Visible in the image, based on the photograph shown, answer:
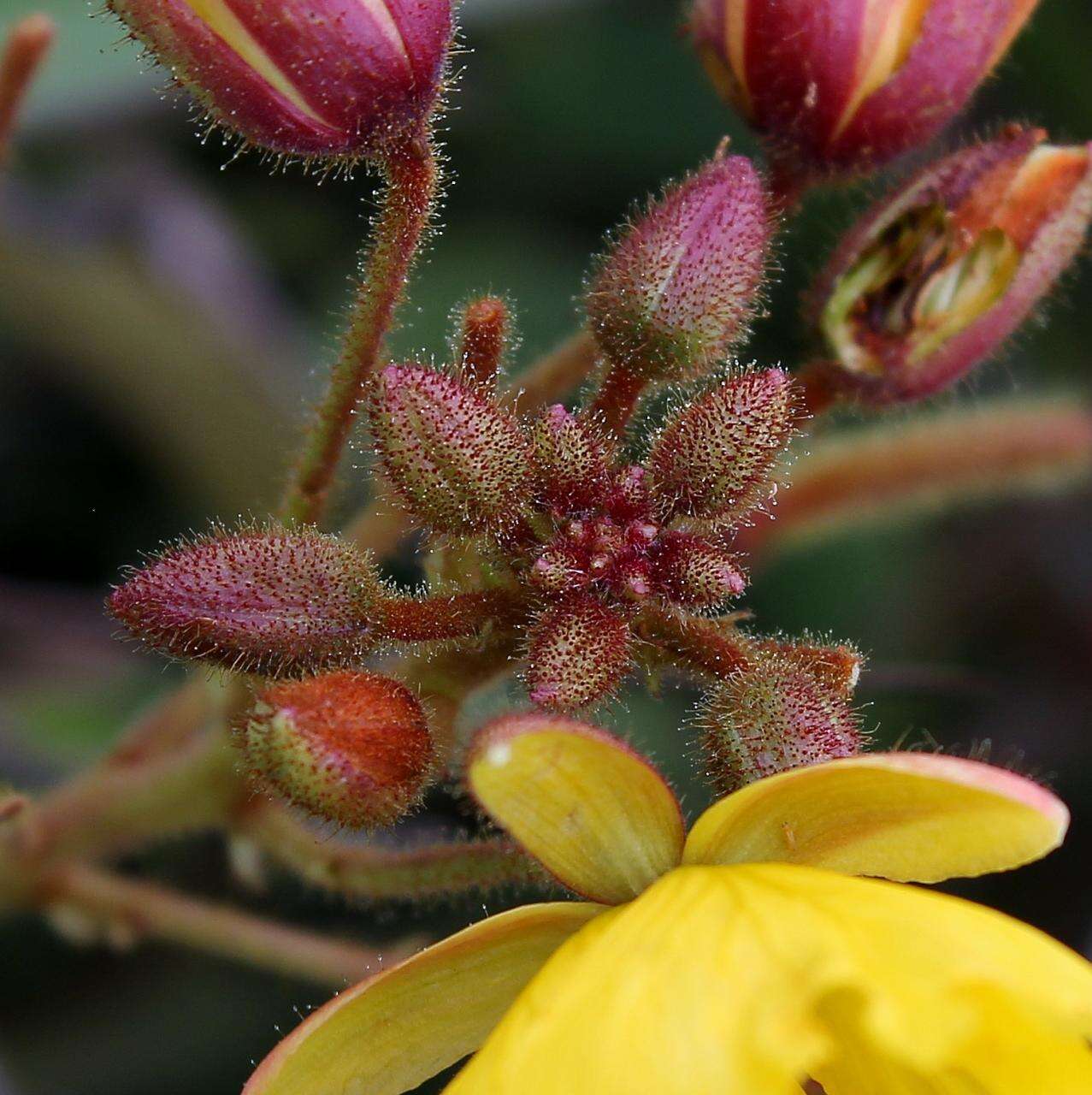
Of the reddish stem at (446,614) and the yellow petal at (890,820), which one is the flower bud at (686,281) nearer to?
the reddish stem at (446,614)

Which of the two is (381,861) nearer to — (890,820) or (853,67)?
(890,820)

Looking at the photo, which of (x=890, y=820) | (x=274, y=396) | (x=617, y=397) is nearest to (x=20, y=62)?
(x=617, y=397)

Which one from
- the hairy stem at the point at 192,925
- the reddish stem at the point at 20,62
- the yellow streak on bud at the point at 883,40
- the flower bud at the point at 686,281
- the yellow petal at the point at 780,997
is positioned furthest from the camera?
the hairy stem at the point at 192,925

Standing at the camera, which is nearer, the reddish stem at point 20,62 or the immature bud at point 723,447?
the immature bud at point 723,447

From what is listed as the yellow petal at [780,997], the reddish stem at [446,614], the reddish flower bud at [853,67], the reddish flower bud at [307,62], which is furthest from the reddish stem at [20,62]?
the yellow petal at [780,997]

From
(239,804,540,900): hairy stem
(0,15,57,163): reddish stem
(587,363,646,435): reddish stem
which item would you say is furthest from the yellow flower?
(0,15,57,163): reddish stem

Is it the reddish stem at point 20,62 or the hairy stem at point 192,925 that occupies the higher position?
the reddish stem at point 20,62

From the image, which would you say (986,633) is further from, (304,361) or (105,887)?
(105,887)

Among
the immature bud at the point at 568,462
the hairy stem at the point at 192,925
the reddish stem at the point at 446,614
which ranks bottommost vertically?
the hairy stem at the point at 192,925
